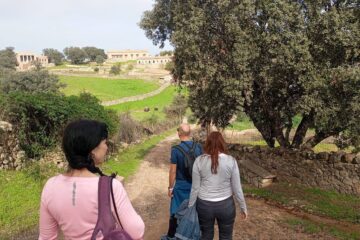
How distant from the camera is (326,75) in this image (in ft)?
36.5

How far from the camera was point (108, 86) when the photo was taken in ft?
237

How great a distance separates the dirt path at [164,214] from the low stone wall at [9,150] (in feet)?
12.7

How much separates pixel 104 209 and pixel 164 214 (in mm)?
7913

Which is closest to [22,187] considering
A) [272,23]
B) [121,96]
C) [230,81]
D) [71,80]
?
[230,81]

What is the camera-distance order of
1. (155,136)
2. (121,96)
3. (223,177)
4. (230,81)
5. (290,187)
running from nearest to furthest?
(223,177) → (230,81) → (290,187) → (155,136) → (121,96)

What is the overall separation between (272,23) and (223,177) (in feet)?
25.2

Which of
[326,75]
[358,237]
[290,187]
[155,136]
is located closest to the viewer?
[358,237]

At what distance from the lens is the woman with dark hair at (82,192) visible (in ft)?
8.42

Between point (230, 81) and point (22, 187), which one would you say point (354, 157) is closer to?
point (230, 81)

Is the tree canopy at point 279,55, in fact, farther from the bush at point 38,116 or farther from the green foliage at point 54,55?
the green foliage at point 54,55

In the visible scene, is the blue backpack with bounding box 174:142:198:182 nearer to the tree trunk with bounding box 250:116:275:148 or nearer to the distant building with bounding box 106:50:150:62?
the tree trunk with bounding box 250:116:275:148

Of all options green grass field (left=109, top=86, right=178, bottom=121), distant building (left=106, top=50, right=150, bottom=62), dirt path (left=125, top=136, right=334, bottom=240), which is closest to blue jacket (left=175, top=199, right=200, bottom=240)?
dirt path (left=125, top=136, right=334, bottom=240)

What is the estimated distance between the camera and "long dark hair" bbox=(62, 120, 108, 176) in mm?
2578

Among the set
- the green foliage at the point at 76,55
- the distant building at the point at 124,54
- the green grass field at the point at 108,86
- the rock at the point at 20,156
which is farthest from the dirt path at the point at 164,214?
the distant building at the point at 124,54
